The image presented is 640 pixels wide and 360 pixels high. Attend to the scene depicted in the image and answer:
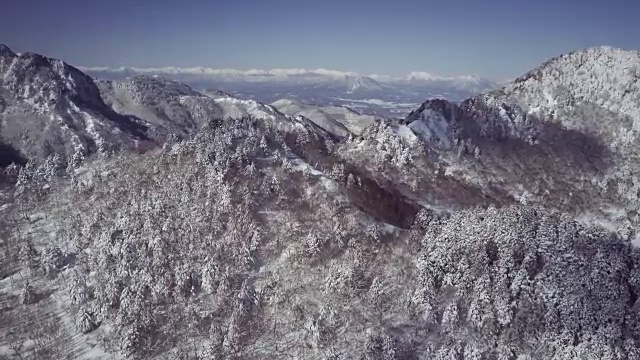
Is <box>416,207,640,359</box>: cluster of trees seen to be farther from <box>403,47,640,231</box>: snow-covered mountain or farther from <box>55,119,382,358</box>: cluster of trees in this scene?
<box>403,47,640,231</box>: snow-covered mountain

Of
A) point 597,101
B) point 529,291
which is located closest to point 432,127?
point 597,101


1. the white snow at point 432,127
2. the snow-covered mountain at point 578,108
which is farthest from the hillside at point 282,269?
the snow-covered mountain at point 578,108

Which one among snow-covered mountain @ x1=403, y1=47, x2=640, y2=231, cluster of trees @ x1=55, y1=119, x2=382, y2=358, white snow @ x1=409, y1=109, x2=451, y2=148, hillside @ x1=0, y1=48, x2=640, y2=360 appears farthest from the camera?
white snow @ x1=409, y1=109, x2=451, y2=148

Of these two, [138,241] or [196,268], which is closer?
[196,268]

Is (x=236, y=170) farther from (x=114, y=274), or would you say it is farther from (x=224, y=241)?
(x=114, y=274)

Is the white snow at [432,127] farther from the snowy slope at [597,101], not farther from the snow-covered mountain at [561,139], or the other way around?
the snowy slope at [597,101]

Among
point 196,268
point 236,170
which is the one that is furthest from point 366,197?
point 196,268

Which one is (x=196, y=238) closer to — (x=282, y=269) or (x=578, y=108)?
(x=282, y=269)

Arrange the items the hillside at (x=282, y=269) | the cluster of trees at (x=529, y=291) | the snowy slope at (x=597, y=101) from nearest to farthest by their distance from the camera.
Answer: the cluster of trees at (x=529, y=291), the hillside at (x=282, y=269), the snowy slope at (x=597, y=101)

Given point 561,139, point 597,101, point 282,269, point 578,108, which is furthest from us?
point 597,101

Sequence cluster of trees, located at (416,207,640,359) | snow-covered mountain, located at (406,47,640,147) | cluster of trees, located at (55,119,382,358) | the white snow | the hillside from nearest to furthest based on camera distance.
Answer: cluster of trees, located at (416,207,640,359) < the hillside < cluster of trees, located at (55,119,382,358) < the white snow < snow-covered mountain, located at (406,47,640,147)

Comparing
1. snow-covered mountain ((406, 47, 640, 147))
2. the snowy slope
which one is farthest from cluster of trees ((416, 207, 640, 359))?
the snowy slope
